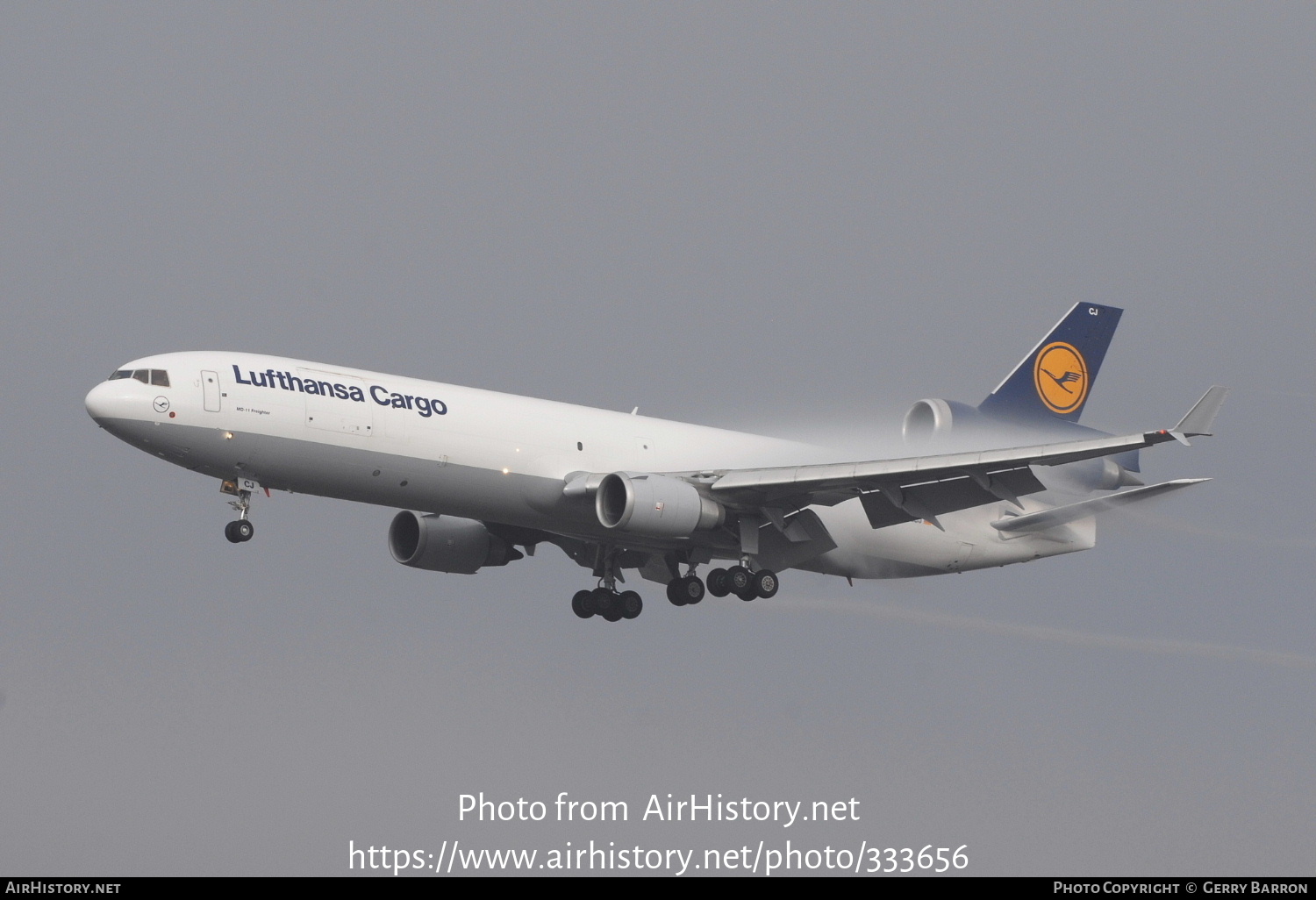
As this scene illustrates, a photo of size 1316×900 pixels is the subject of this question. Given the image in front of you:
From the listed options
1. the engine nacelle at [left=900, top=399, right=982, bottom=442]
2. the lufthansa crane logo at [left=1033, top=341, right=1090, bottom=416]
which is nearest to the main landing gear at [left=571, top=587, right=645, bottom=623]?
the engine nacelle at [left=900, top=399, right=982, bottom=442]

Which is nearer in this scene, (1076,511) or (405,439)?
(405,439)

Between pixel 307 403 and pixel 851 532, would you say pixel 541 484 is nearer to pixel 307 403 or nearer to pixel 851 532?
pixel 307 403

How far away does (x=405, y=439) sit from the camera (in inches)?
1532

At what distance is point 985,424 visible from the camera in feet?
154

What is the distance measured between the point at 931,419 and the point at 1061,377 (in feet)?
19.8

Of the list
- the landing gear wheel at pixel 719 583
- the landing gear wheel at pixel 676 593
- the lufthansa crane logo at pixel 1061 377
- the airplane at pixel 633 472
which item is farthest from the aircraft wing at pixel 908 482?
the lufthansa crane logo at pixel 1061 377

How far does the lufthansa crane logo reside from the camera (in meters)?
49.1

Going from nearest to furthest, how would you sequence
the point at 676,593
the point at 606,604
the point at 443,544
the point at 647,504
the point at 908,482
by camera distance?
the point at 647,504 < the point at 908,482 < the point at 676,593 < the point at 443,544 < the point at 606,604

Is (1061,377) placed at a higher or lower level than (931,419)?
higher

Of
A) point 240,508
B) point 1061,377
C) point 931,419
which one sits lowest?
point 240,508

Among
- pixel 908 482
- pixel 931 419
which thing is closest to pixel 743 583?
pixel 908 482

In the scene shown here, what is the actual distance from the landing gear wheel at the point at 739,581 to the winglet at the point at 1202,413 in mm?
11910

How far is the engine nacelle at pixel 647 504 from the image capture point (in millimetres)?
39656

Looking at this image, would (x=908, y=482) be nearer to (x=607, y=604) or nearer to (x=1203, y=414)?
(x=1203, y=414)
